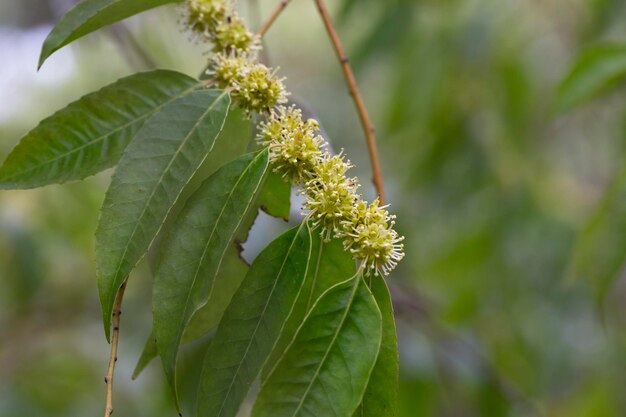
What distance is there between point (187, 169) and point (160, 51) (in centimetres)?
186

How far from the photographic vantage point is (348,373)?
2.43ft

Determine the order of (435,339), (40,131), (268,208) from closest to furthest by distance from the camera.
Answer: (40,131) < (268,208) < (435,339)

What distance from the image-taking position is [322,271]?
0.89 metres

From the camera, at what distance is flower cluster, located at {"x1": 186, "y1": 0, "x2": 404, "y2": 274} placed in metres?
0.84

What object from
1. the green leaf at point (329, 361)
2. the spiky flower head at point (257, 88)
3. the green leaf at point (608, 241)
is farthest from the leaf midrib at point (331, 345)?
the green leaf at point (608, 241)

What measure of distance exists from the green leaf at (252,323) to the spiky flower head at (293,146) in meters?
0.08

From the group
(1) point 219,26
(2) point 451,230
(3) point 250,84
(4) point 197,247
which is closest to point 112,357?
(4) point 197,247

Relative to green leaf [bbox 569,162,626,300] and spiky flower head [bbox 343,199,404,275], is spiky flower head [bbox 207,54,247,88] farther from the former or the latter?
green leaf [bbox 569,162,626,300]

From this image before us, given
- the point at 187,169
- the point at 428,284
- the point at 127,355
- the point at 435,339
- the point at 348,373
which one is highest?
the point at 428,284

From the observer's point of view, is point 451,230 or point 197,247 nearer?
point 197,247

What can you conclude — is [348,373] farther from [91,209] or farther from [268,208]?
[91,209]

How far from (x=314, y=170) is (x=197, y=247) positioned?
17 cm

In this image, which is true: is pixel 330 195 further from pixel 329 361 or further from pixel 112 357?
pixel 112 357

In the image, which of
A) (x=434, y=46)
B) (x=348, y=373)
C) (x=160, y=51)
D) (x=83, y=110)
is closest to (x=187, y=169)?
(x=83, y=110)
